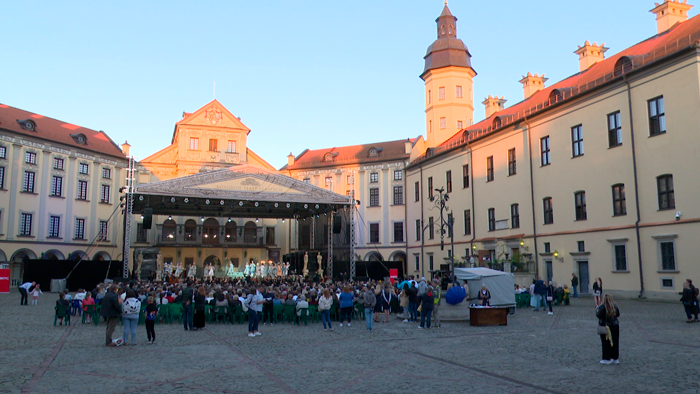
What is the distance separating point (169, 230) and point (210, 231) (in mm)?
3777

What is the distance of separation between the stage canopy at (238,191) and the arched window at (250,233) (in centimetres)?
1486

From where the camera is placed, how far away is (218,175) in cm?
3300

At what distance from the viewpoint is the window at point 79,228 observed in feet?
150

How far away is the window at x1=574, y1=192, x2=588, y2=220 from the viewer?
97.1 feet

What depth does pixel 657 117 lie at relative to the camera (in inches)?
1003

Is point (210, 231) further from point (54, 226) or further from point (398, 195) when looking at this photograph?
point (398, 195)

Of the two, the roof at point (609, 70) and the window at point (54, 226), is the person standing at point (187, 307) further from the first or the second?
the window at point (54, 226)

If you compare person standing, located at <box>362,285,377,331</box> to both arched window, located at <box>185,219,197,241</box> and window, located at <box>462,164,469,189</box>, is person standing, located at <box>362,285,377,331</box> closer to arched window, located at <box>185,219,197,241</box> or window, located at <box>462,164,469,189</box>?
window, located at <box>462,164,469,189</box>

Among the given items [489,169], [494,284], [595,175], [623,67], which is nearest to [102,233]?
[489,169]

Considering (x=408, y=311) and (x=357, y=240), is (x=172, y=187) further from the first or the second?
(x=357, y=240)

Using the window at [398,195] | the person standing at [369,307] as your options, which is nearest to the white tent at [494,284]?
the person standing at [369,307]

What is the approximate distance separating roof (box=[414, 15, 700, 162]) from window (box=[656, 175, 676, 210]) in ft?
17.9

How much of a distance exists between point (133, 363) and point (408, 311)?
10749 mm

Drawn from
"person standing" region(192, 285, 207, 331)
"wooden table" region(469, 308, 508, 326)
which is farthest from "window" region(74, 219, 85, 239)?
"wooden table" region(469, 308, 508, 326)
